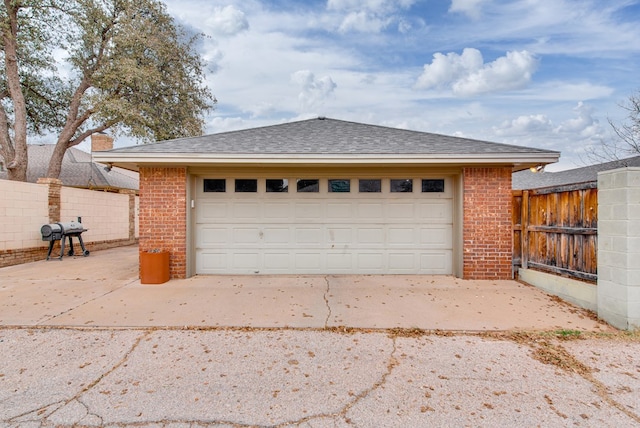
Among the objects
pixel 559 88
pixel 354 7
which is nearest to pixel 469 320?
pixel 354 7

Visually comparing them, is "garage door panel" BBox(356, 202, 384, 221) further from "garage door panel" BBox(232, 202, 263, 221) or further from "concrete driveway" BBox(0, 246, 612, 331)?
"garage door panel" BBox(232, 202, 263, 221)

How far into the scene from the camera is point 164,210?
6695 mm

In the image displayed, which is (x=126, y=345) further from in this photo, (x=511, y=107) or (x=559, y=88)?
(x=511, y=107)

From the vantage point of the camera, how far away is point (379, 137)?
738 centimetres

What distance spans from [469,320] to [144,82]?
13965 mm

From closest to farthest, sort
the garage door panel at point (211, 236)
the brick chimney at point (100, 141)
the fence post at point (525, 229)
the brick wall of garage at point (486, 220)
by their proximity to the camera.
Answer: the fence post at point (525, 229) → the brick wall of garage at point (486, 220) → the garage door panel at point (211, 236) → the brick chimney at point (100, 141)

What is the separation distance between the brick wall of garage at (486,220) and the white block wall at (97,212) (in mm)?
11667

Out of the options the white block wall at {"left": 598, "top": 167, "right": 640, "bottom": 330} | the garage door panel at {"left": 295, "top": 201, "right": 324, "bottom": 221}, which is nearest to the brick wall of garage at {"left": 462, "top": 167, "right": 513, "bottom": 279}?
the white block wall at {"left": 598, "top": 167, "right": 640, "bottom": 330}

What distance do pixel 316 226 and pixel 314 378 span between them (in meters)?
4.36

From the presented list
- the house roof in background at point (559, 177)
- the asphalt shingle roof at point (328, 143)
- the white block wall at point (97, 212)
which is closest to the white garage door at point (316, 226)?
the asphalt shingle roof at point (328, 143)

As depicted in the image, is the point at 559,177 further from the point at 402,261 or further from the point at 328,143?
the point at 328,143

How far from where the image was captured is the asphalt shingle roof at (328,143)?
6262 millimetres

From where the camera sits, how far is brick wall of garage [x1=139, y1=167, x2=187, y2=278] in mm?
6680

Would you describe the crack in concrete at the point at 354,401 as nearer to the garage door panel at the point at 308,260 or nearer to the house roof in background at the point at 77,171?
the garage door panel at the point at 308,260
